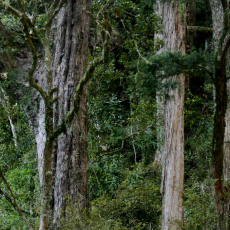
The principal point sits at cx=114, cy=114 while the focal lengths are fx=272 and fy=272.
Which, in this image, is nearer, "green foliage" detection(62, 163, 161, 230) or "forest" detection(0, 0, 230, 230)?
"forest" detection(0, 0, 230, 230)

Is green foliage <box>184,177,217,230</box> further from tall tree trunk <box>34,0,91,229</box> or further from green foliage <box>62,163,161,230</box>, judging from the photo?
tall tree trunk <box>34,0,91,229</box>

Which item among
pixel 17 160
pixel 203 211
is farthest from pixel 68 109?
pixel 17 160

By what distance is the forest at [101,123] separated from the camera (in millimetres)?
3719

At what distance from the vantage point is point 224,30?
383 centimetres

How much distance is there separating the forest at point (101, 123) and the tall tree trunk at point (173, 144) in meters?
0.02

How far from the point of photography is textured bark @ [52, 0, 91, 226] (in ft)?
14.3

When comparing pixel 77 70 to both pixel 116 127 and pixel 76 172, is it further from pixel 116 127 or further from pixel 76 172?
pixel 116 127

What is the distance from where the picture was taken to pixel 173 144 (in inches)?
259

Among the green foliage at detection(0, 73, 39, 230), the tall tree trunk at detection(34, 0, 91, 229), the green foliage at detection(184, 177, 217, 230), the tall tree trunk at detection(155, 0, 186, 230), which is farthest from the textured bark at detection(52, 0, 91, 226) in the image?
the tall tree trunk at detection(155, 0, 186, 230)

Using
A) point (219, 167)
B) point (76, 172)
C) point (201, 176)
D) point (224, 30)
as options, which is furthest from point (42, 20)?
point (201, 176)

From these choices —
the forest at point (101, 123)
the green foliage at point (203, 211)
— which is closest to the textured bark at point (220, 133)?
the forest at point (101, 123)

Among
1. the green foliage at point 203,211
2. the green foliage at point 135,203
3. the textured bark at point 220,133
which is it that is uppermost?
the textured bark at point 220,133

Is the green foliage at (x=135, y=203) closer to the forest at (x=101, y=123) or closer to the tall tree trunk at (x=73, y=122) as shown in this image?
the forest at (x=101, y=123)

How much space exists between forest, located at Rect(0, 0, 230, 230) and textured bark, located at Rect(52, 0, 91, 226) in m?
0.02
